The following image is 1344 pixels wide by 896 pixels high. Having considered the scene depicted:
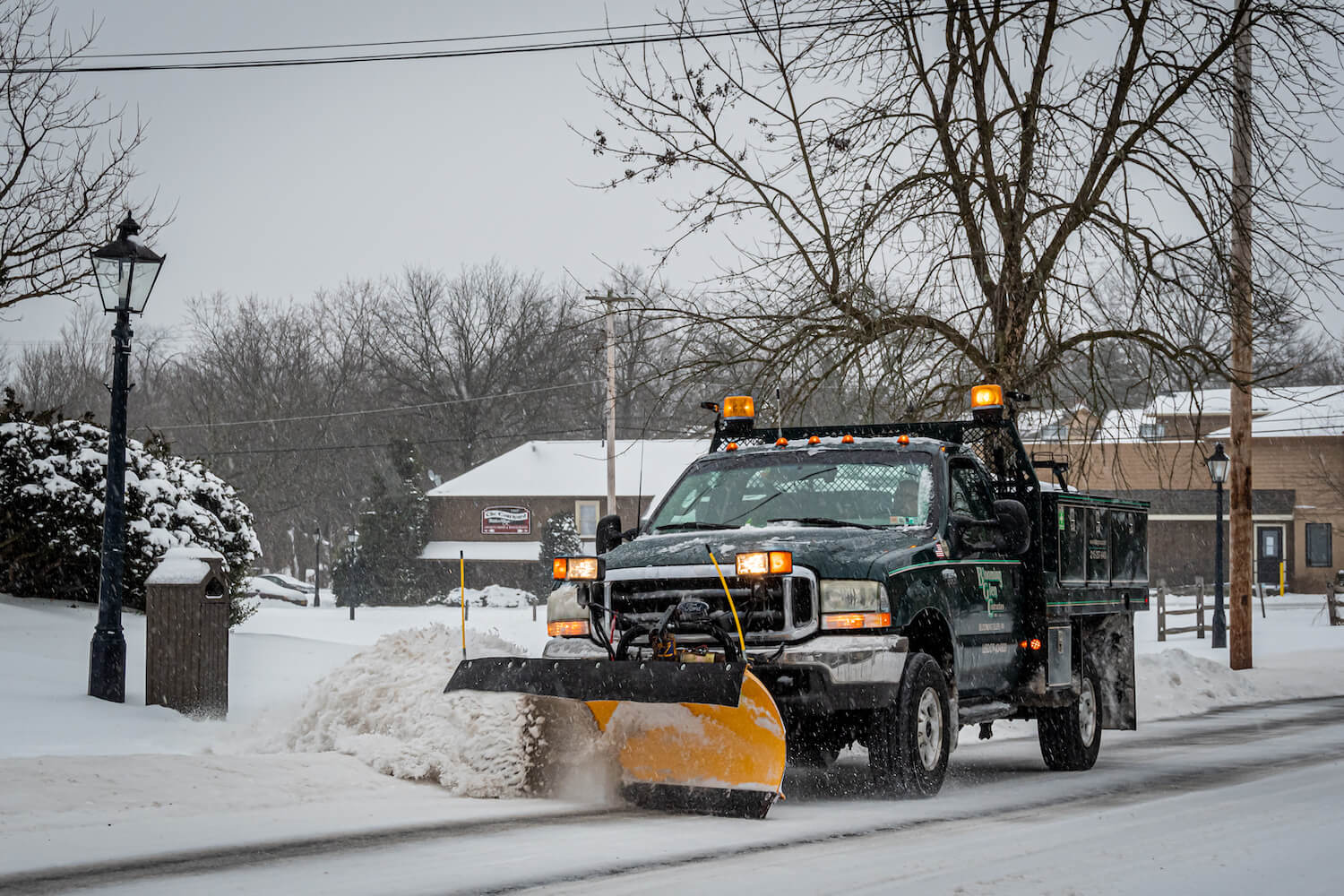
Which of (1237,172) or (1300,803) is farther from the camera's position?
(1237,172)

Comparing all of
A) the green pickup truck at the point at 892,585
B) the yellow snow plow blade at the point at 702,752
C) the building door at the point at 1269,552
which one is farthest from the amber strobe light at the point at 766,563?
the building door at the point at 1269,552

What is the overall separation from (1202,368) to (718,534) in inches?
327

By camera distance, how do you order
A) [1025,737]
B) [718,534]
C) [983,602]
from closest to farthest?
[718,534] → [983,602] → [1025,737]

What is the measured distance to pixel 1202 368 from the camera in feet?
50.0

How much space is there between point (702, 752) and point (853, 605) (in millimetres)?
1171

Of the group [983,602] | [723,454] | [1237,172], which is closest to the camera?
[983,602]

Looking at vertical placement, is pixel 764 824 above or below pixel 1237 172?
below

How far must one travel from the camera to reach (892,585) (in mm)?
8336

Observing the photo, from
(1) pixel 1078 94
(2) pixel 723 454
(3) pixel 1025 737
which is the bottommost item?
(3) pixel 1025 737

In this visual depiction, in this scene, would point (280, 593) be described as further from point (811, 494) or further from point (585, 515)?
point (811, 494)

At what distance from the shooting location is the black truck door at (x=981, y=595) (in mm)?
9273

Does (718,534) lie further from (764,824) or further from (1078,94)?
(1078,94)

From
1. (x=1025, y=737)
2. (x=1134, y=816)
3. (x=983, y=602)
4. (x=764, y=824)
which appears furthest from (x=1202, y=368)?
(x=764, y=824)

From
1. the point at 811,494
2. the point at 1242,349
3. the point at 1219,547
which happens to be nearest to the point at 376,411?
the point at 1219,547
